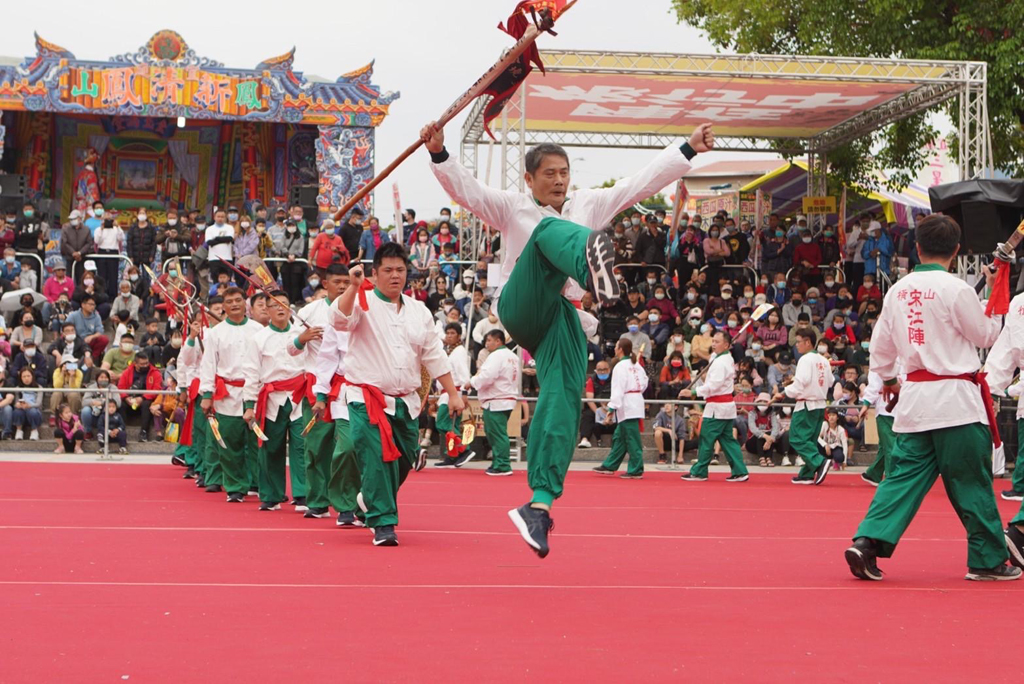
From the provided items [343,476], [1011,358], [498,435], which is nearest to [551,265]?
[343,476]

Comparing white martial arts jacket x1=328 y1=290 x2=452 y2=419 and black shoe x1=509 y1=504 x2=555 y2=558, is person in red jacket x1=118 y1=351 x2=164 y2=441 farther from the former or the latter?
black shoe x1=509 y1=504 x2=555 y2=558

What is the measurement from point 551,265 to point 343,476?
12.3 ft

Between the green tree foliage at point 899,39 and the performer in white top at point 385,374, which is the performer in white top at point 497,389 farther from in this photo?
the green tree foliage at point 899,39

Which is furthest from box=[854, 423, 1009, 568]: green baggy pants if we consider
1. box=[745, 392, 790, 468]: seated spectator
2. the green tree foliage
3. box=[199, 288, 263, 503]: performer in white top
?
the green tree foliage

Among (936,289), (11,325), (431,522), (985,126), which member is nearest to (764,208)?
(985,126)

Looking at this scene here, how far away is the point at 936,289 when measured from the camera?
6.93 meters

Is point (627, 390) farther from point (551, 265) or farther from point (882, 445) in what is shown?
point (551, 265)

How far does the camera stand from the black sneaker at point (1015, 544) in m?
7.10

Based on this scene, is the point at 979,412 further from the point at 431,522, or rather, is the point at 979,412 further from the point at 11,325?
the point at 11,325

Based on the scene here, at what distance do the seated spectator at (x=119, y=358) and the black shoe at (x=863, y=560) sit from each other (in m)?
14.4

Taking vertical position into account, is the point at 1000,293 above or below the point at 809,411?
above

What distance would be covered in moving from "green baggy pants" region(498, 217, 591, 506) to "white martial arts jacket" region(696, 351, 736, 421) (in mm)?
9595

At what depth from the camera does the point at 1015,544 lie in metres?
7.18

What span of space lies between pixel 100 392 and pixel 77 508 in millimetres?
6711
